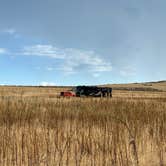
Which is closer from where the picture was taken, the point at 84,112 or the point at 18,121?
the point at 18,121

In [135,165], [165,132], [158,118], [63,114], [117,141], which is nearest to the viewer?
[135,165]

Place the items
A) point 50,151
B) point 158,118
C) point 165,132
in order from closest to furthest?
point 50,151 < point 165,132 < point 158,118

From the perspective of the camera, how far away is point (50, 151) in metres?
5.89

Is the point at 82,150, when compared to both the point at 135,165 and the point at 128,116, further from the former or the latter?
the point at 128,116

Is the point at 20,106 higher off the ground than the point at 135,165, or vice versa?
the point at 20,106

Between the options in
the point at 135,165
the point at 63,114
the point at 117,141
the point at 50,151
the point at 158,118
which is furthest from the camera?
the point at 63,114

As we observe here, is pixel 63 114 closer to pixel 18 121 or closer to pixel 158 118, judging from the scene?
pixel 18 121

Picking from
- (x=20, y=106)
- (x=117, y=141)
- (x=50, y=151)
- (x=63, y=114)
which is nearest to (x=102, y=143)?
(x=117, y=141)

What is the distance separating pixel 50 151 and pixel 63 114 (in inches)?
141

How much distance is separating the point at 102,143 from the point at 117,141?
10.9 inches

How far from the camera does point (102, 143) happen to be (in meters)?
6.39

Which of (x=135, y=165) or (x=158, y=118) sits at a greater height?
(x=158, y=118)

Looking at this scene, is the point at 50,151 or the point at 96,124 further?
the point at 96,124

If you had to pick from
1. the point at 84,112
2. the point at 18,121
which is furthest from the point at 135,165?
the point at 84,112
